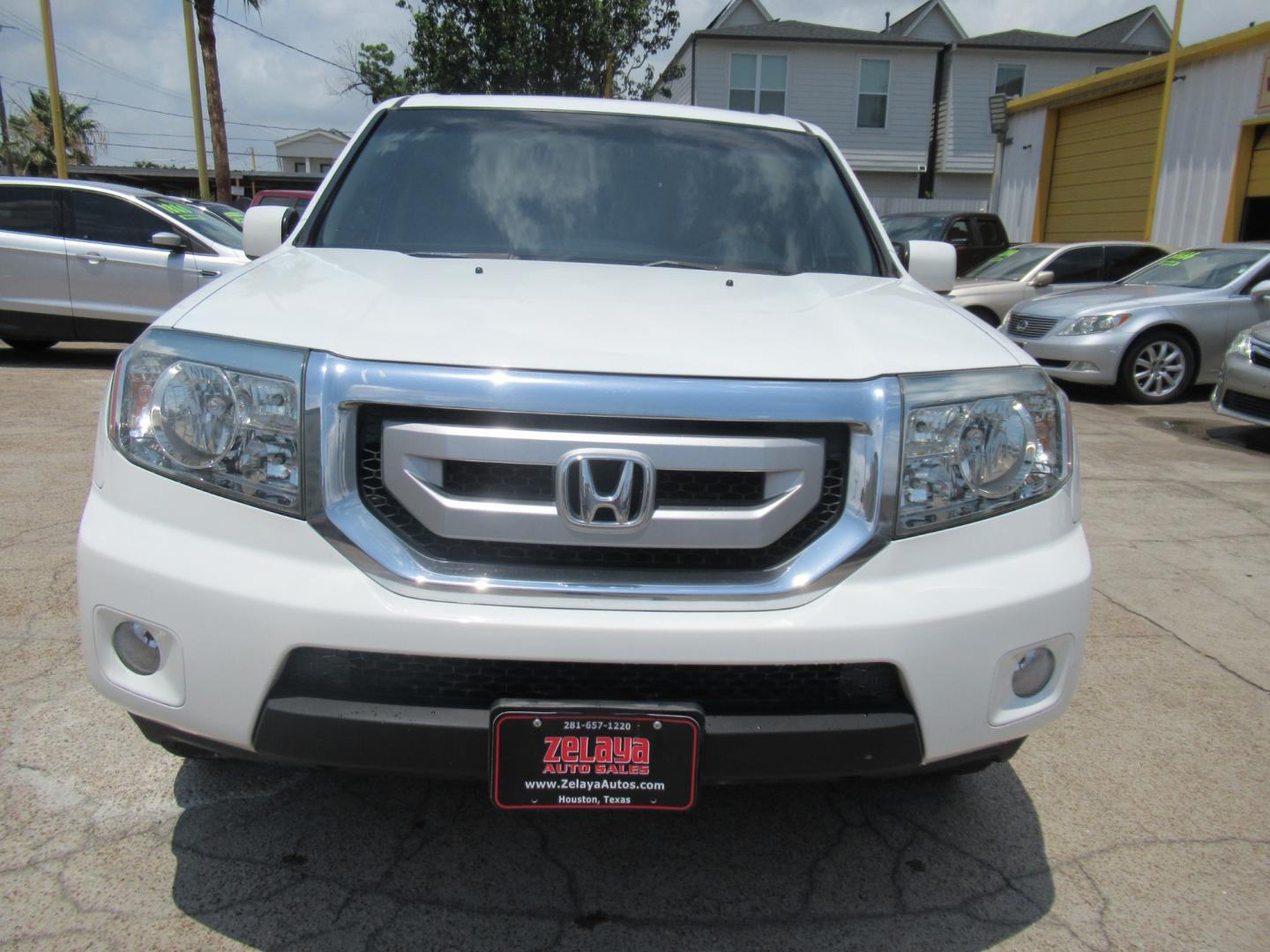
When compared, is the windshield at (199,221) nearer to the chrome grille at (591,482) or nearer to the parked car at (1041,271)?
the parked car at (1041,271)

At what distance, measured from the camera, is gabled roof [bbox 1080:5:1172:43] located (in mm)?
30141

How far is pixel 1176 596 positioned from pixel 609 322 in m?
3.32

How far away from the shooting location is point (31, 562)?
12.7 feet

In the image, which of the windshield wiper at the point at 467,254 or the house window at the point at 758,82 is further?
the house window at the point at 758,82

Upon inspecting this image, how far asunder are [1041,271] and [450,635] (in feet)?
37.4

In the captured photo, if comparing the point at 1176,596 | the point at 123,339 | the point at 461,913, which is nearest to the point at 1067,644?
the point at 461,913

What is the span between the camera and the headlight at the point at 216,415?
1.77 metres

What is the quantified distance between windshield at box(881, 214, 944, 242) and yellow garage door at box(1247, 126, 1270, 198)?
4178mm

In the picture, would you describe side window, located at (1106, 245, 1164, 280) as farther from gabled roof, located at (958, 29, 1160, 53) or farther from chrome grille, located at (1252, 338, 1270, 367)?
gabled roof, located at (958, 29, 1160, 53)

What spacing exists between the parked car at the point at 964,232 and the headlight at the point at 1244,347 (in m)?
6.40

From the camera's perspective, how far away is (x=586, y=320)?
1932 millimetres

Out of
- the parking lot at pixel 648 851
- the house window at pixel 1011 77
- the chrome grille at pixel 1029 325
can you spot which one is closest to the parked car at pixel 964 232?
the chrome grille at pixel 1029 325

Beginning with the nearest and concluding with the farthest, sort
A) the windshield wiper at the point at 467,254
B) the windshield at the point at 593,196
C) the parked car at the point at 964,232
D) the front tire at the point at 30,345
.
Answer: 1. the windshield wiper at the point at 467,254
2. the windshield at the point at 593,196
3. the front tire at the point at 30,345
4. the parked car at the point at 964,232

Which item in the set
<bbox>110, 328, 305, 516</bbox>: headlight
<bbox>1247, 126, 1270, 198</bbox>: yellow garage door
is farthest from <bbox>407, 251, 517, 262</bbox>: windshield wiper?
<bbox>1247, 126, 1270, 198</bbox>: yellow garage door
